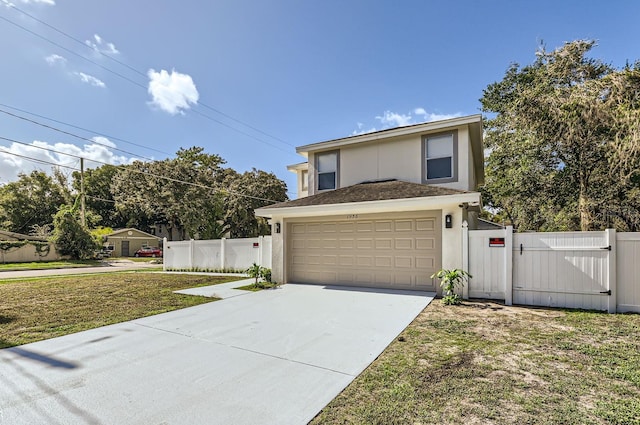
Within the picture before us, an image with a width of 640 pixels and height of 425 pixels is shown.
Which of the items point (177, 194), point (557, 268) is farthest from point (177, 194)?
point (557, 268)

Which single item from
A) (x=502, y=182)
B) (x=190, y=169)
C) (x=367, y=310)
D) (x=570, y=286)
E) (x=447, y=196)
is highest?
(x=190, y=169)

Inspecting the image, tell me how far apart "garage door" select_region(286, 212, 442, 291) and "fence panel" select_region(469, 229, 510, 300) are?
0.90 m

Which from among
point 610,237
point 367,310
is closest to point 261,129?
point 367,310

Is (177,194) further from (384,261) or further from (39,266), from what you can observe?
(384,261)

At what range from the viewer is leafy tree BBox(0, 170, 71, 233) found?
33.2 metres

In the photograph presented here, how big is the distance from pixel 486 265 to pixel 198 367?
21.4 ft

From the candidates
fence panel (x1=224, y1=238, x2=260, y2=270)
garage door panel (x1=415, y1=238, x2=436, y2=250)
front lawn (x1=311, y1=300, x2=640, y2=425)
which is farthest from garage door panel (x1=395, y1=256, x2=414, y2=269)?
fence panel (x1=224, y1=238, x2=260, y2=270)

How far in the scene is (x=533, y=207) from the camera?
14109 mm

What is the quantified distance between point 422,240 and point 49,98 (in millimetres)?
17844

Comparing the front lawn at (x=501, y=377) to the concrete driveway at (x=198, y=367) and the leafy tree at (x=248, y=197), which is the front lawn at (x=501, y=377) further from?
the leafy tree at (x=248, y=197)

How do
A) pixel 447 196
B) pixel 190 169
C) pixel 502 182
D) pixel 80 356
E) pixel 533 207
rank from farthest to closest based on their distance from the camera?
pixel 190 169
pixel 502 182
pixel 533 207
pixel 447 196
pixel 80 356

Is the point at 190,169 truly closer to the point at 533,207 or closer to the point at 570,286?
the point at 533,207

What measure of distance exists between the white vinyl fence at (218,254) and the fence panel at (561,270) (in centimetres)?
824

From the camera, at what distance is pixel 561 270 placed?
651cm
